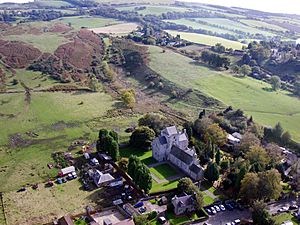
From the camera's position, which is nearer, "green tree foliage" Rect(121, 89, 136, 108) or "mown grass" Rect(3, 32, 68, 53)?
"green tree foliage" Rect(121, 89, 136, 108)

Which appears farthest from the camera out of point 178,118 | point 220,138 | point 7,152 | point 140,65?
point 140,65

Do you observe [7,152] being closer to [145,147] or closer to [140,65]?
[145,147]

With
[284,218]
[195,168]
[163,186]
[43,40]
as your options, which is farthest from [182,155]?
[43,40]

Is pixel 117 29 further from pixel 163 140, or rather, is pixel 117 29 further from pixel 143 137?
pixel 163 140

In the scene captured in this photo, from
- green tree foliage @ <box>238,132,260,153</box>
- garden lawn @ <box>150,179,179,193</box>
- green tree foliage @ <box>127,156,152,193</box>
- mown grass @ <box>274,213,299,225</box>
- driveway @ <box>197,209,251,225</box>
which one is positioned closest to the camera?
driveway @ <box>197,209,251,225</box>

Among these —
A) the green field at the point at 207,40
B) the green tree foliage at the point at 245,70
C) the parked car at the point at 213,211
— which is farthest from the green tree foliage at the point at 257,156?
the green field at the point at 207,40

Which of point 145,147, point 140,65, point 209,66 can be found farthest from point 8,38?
point 145,147

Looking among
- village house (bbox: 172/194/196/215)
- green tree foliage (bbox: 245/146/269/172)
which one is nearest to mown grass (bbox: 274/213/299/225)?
green tree foliage (bbox: 245/146/269/172)

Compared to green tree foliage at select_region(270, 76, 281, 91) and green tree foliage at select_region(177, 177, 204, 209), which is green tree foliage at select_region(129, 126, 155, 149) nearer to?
green tree foliage at select_region(177, 177, 204, 209)
